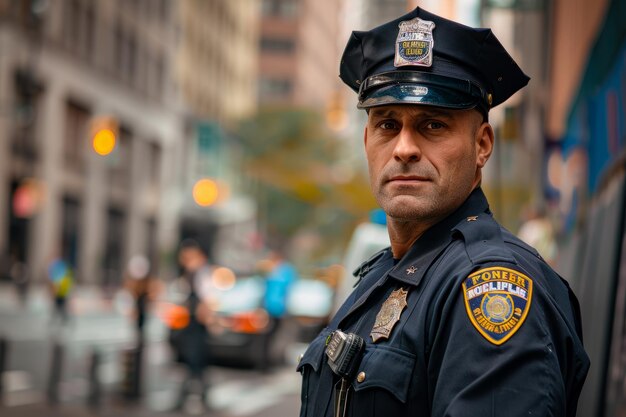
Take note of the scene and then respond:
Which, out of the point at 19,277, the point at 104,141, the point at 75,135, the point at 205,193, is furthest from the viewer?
the point at 75,135

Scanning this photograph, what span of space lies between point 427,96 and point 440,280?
456 mm

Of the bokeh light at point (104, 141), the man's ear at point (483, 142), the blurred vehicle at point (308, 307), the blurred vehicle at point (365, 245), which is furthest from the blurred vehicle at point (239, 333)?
the man's ear at point (483, 142)

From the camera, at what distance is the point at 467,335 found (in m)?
2.08

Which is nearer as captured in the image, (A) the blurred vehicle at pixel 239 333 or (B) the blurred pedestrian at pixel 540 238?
(B) the blurred pedestrian at pixel 540 238

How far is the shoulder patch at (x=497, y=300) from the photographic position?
204 cm

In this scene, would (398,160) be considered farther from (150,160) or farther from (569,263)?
(150,160)

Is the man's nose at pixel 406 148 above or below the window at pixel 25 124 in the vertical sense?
below

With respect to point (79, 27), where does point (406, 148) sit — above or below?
below

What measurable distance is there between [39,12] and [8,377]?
987 inches

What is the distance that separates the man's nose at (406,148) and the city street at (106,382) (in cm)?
1041

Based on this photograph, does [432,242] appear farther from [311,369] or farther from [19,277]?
[19,277]

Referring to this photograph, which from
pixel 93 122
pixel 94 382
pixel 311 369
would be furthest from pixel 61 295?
pixel 311 369

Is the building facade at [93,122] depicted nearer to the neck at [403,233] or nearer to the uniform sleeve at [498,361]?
the neck at [403,233]

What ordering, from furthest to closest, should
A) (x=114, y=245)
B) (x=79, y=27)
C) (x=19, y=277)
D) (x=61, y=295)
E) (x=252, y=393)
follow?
(x=114, y=245) < (x=79, y=27) < (x=19, y=277) < (x=61, y=295) < (x=252, y=393)
